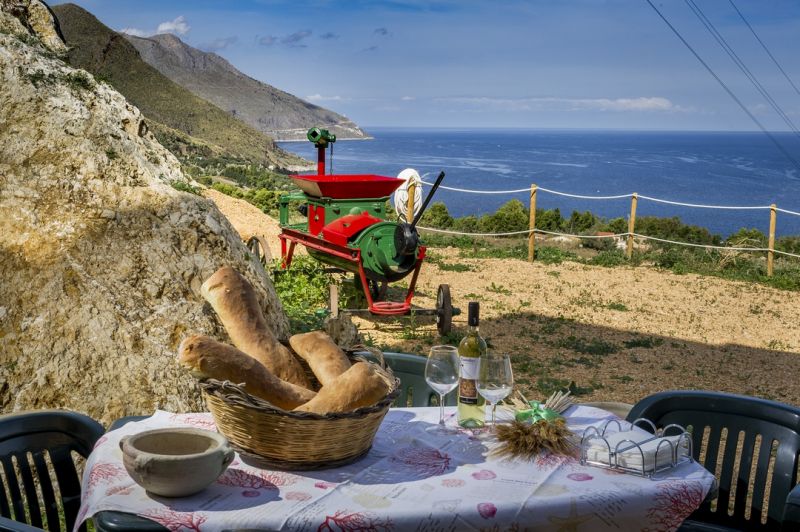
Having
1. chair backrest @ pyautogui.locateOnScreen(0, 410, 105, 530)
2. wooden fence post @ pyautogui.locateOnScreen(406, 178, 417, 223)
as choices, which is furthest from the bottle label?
wooden fence post @ pyautogui.locateOnScreen(406, 178, 417, 223)

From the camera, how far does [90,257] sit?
415 cm

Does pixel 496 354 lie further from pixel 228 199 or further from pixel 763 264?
pixel 763 264

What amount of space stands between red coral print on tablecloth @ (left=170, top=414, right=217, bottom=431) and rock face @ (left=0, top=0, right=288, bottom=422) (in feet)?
4.98

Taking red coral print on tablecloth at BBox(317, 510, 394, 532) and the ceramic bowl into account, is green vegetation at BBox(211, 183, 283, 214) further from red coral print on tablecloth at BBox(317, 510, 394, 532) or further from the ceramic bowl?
red coral print on tablecloth at BBox(317, 510, 394, 532)

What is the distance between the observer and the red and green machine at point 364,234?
7723mm

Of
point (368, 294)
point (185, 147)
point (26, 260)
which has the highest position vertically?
point (185, 147)

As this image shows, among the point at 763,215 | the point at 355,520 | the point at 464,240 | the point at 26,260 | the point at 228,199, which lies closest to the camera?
the point at 355,520

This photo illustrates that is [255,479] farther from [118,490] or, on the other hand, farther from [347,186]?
[347,186]

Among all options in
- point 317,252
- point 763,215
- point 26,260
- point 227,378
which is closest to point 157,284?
point 26,260

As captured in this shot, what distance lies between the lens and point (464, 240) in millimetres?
15109

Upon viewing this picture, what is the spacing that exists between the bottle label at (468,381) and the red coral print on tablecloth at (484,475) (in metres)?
0.35

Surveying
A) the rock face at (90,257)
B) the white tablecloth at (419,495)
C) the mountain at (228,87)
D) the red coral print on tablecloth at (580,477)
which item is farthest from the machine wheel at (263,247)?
the mountain at (228,87)

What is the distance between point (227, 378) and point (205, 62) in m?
66.8

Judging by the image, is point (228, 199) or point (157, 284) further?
point (228, 199)
